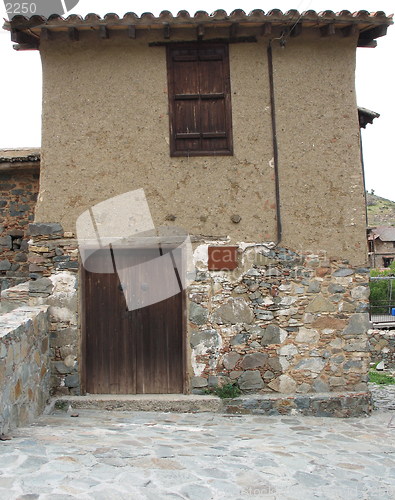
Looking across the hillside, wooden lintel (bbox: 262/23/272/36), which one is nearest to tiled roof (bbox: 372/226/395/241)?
the hillside

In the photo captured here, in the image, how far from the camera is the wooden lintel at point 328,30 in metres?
6.13

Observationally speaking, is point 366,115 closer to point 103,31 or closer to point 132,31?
point 132,31

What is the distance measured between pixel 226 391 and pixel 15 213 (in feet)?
14.0

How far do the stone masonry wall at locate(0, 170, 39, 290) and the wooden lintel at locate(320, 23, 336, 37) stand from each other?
179 inches

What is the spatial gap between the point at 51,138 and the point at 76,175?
1.82 feet

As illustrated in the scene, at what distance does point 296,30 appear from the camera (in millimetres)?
6219

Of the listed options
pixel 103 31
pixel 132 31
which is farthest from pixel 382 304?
pixel 103 31

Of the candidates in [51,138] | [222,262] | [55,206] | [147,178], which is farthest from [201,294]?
[51,138]

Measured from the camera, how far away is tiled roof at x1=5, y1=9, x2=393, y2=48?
19.5 ft

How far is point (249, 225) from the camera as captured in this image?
6309mm

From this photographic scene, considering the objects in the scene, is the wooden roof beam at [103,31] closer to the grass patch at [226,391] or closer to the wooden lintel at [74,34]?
the wooden lintel at [74,34]

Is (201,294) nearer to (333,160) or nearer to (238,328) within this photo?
(238,328)

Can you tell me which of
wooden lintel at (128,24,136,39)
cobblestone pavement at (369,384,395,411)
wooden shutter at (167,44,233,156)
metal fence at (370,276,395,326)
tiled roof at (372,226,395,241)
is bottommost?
cobblestone pavement at (369,384,395,411)

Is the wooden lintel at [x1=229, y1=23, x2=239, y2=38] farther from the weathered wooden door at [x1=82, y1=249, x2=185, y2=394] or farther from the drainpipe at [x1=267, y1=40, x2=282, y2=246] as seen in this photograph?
the weathered wooden door at [x1=82, y1=249, x2=185, y2=394]
